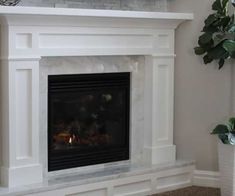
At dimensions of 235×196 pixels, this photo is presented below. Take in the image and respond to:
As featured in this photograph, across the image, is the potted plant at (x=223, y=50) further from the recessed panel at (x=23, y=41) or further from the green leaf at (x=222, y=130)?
the recessed panel at (x=23, y=41)

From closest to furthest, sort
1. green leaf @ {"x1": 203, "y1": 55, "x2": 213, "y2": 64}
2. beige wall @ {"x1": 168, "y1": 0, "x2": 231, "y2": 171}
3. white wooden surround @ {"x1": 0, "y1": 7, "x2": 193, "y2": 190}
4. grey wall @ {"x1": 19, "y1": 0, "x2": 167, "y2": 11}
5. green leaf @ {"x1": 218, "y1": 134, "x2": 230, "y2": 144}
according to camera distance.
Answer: white wooden surround @ {"x1": 0, "y1": 7, "x2": 193, "y2": 190}, grey wall @ {"x1": 19, "y1": 0, "x2": 167, "y2": 11}, green leaf @ {"x1": 218, "y1": 134, "x2": 230, "y2": 144}, green leaf @ {"x1": 203, "y1": 55, "x2": 213, "y2": 64}, beige wall @ {"x1": 168, "y1": 0, "x2": 231, "y2": 171}

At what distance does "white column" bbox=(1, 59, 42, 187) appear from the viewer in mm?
3418

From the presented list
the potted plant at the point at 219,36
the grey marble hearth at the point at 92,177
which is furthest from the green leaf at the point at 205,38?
the grey marble hearth at the point at 92,177

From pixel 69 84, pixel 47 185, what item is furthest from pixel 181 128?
pixel 47 185

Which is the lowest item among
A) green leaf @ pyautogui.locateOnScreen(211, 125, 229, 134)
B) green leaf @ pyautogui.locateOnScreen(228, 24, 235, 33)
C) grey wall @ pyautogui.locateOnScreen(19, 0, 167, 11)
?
green leaf @ pyautogui.locateOnScreen(211, 125, 229, 134)

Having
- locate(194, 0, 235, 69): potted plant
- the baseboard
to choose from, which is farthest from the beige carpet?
locate(194, 0, 235, 69): potted plant

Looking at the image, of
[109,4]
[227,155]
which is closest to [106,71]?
[109,4]

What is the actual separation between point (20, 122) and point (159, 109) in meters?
1.18

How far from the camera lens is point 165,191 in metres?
4.14

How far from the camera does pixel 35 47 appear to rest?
11.4 ft

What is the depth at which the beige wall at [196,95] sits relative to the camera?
4.23 meters

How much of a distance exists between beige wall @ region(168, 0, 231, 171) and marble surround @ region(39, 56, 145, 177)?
34 cm

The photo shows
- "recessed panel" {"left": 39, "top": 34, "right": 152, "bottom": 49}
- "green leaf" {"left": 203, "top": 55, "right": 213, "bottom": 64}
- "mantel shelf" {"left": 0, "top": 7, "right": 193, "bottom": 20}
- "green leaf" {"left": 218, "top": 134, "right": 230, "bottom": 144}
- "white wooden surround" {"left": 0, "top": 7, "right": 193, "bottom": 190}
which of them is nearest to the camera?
"mantel shelf" {"left": 0, "top": 7, "right": 193, "bottom": 20}

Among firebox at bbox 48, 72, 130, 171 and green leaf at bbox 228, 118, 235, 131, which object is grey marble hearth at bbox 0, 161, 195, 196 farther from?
green leaf at bbox 228, 118, 235, 131
